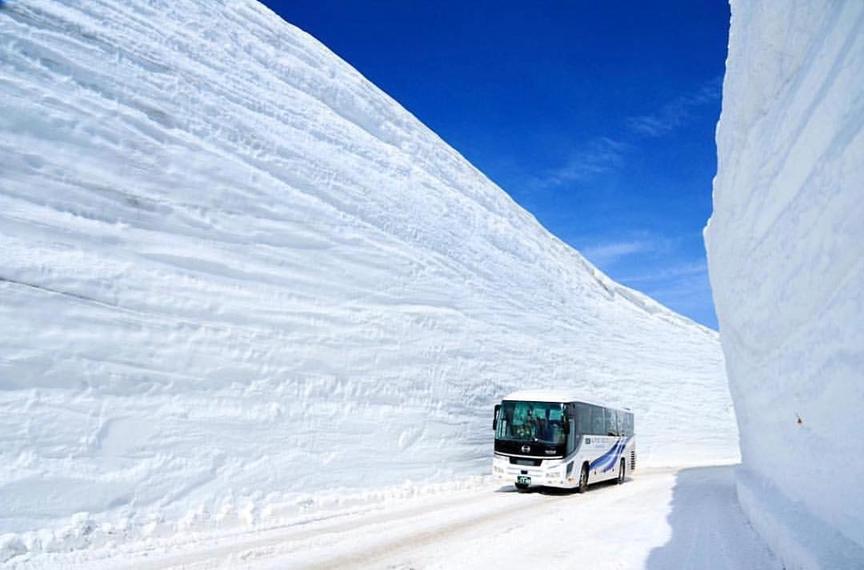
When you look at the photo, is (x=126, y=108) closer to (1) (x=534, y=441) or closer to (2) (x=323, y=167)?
(2) (x=323, y=167)

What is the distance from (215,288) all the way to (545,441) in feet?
28.0

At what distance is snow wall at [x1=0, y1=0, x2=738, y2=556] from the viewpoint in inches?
399

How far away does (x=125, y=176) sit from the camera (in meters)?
13.7

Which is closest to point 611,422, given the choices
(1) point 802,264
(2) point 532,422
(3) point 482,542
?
(2) point 532,422

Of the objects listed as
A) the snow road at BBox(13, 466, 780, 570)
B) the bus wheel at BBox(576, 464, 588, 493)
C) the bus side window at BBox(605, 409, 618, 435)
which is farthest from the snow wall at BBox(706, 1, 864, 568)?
the bus side window at BBox(605, 409, 618, 435)

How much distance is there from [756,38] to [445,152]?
22190 millimetres

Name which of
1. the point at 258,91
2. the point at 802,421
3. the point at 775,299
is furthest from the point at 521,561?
the point at 258,91

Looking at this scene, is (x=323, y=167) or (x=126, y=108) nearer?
(x=126, y=108)

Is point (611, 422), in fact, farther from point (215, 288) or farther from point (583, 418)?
point (215, 288)

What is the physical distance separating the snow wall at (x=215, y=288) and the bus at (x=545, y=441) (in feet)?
7.46

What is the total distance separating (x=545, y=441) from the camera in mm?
15828

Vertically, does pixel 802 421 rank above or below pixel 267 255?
below

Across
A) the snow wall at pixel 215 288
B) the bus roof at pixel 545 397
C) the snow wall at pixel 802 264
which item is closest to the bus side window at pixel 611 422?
the bus roof at pixel 545 397

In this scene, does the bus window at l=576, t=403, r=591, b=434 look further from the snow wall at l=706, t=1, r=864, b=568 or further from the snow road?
the snow wall at l=706, t=1, r=864, b=568
